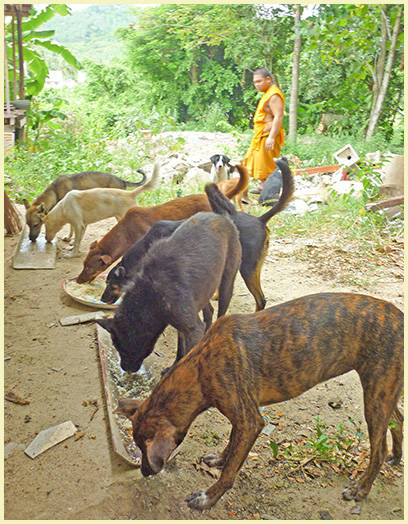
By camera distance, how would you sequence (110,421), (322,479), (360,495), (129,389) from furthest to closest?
(129,389) → (110,421) → (322,479) → (360,495)

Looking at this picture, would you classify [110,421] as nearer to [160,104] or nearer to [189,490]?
[189,490]

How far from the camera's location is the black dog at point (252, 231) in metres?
2.62

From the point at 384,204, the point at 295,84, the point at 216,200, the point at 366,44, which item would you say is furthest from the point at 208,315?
the point at 366,44

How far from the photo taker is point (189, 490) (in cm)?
193

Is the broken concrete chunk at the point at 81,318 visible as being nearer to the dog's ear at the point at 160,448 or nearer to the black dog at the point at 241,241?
the black dog at the point at 241,241

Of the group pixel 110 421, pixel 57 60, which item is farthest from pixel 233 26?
pixel 57 60

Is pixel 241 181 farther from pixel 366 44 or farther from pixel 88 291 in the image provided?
pixel 366 44

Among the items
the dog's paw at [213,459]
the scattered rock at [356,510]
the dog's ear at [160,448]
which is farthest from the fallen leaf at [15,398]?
the scattered rock at [356,510]

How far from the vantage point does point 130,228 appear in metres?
3.07

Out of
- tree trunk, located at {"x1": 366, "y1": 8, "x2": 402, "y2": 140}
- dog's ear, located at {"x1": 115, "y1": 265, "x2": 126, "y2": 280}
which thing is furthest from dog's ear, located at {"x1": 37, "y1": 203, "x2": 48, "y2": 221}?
tree trunk, located at {"x1": 366, "y1": 8, "x2": 402, "y2": 140}

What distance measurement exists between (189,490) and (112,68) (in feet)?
14.3

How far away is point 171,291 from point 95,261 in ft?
3.57

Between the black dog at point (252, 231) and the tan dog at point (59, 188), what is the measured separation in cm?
179

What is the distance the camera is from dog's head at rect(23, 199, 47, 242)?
430 cm
